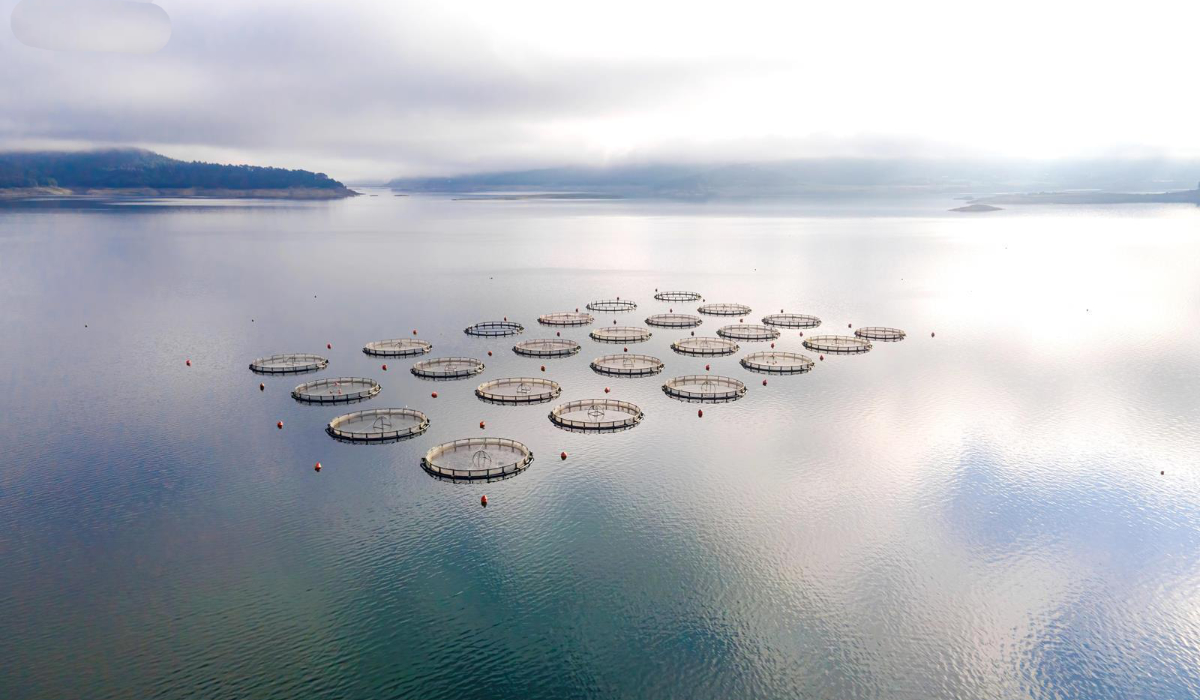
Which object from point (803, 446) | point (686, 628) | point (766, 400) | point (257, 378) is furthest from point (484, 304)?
point (686, 628)

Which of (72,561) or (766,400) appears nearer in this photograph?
(72,561)

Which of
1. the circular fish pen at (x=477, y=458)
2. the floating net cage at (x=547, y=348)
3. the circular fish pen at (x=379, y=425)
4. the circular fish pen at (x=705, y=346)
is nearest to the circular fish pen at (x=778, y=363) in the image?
the circular fish pen at (x=705, y=346)

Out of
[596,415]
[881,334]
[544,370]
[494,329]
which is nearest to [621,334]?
[494,329]

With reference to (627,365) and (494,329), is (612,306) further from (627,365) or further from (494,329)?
(627,365)

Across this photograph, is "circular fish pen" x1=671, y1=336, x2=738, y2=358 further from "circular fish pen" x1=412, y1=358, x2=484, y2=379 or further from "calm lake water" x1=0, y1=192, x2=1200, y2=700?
"circular fish pen" x1=412, y1=358, x2=484, y2=379

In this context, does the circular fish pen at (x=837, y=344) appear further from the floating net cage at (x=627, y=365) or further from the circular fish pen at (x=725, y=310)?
the floating net cage at (x=627, y=365)

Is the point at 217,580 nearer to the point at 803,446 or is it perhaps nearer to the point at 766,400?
the point at 803,446

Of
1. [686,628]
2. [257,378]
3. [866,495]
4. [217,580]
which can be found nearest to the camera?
[686,628]
